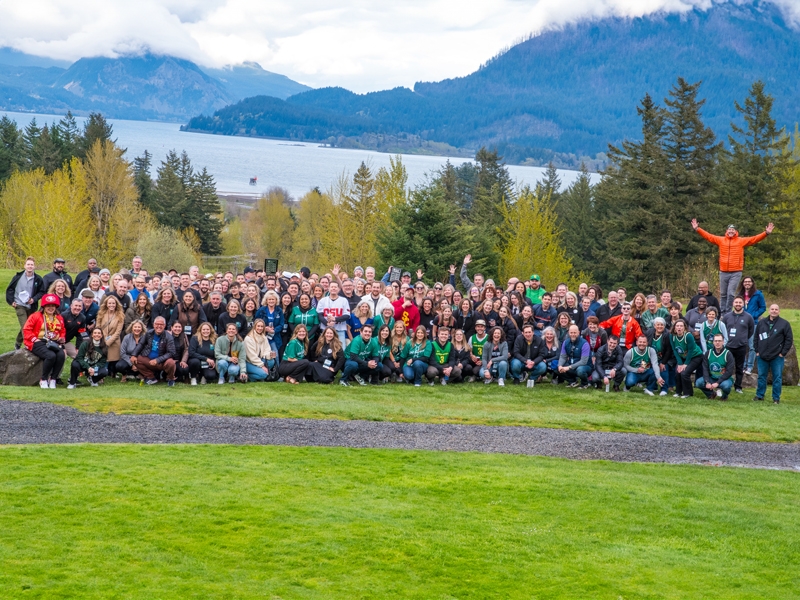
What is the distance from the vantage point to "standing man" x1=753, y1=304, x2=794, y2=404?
1784 centimetres

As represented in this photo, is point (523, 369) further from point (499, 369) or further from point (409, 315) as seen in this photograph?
point (409, 315)

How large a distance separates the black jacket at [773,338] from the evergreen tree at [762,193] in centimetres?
2929

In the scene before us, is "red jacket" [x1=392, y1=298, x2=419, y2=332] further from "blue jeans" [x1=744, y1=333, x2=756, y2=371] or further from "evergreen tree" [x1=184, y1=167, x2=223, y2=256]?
"evergreen tree" [x1=184, y1=167, x2=223, y2=256]

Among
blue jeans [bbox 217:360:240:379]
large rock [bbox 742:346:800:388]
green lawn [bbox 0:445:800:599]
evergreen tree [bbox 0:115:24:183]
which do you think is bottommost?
green lawn [bbox 0:445:800:599]

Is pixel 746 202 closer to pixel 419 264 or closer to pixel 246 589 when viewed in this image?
pixel 419 264

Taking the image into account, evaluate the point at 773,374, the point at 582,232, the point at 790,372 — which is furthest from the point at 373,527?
the point at 582,232

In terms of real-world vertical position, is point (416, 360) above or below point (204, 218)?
below

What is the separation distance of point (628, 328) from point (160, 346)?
10.2 metres

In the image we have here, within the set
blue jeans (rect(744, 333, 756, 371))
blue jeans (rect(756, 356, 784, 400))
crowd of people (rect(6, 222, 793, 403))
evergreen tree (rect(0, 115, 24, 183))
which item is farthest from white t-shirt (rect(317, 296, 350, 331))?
evergreen tree (rect(0, 115, 24, 183))

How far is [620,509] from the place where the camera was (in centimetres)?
994

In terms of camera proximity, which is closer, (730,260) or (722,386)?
(722,386)

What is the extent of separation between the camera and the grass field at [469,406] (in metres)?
14.8

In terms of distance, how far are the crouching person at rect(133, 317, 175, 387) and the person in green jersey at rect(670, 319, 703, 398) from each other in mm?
10757

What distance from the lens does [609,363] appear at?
61.0 ft
